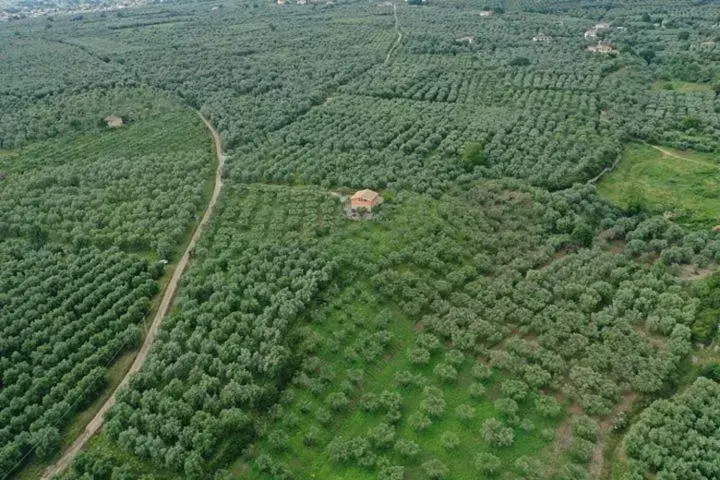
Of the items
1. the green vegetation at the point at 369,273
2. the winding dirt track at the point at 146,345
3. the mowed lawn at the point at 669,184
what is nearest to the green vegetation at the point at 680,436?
the green vegetation at the point at 369,273

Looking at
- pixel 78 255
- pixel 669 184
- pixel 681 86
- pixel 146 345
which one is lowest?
pixel 669 184

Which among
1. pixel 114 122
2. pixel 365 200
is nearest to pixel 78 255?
pixel 365 200

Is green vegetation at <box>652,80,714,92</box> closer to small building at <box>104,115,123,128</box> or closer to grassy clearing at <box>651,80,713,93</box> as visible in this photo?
grassy clearing at <box>651,80,713,93</box>

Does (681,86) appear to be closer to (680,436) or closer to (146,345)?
(680,436)

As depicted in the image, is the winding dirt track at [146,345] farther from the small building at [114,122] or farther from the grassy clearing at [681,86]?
the grassy clearing at [681,86]

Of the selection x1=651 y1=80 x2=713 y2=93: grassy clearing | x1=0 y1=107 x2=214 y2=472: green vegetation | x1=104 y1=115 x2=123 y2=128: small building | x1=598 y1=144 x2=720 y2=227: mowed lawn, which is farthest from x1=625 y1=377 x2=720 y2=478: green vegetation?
x1=104 y1=115 x2=123 y2=128: small building

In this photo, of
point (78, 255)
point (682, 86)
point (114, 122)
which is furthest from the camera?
point (682, 86)
